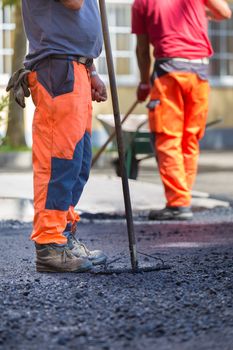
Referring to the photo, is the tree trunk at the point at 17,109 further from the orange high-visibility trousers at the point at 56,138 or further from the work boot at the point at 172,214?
the orange high-visibility trousers at the point at 56,138

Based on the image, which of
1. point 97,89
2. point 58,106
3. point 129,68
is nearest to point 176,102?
point 97,89

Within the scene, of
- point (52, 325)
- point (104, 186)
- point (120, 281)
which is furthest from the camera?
point (104, 186)

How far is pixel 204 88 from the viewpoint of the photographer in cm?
892

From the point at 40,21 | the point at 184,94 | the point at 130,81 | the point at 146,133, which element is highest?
the point at 40,21

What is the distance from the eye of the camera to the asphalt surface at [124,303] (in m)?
3.86

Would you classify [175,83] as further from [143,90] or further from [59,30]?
[59,30]

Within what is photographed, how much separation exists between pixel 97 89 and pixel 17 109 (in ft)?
43.8

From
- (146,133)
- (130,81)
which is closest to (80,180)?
(146,133)

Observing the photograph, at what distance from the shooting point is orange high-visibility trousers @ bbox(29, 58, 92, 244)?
17.7 ft

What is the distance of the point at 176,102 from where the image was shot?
28.9ft

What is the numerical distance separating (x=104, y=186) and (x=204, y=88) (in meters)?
2.21

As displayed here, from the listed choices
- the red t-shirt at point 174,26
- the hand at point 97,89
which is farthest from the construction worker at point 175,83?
the hand at point 97,89

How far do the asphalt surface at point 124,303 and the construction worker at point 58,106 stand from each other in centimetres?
21

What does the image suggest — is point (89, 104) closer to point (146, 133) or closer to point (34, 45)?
point (34, 45)
